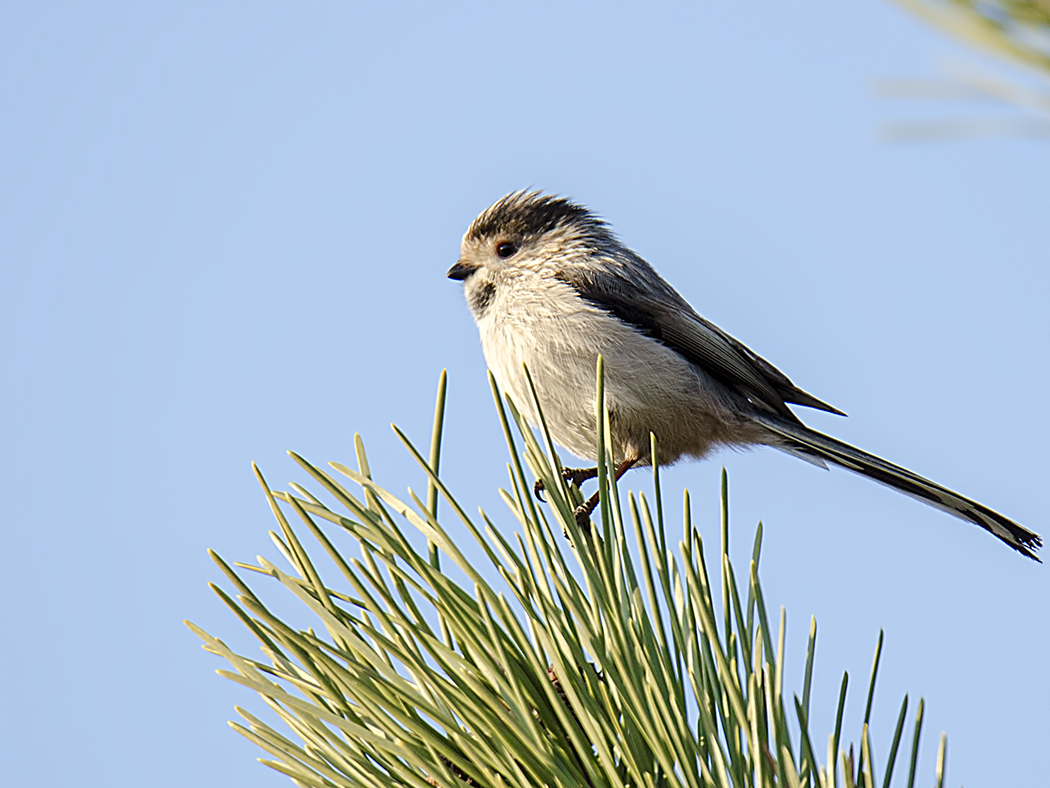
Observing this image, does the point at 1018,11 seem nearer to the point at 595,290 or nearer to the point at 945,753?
the point at 945,753

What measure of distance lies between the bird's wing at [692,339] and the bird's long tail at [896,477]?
163 millimetres

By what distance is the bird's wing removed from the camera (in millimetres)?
4703

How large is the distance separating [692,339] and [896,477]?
1.14m

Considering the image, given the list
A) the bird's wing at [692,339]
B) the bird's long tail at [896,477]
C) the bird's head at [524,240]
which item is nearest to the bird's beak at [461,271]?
the bird's head at [524,240]

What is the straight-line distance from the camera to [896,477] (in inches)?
157

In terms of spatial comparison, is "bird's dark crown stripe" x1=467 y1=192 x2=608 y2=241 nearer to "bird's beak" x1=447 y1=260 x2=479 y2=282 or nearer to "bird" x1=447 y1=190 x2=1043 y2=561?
"bird" x1=447 y1=190 x2=1043 y2=561

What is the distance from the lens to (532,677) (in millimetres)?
1747

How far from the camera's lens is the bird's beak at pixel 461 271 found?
16.6ft

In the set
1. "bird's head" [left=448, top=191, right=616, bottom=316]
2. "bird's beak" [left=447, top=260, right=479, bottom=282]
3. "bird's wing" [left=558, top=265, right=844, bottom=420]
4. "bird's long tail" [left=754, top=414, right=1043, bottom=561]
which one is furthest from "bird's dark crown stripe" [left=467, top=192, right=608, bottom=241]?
"bird's long tail" [left=754, top=414, right=1043, bottom=561]

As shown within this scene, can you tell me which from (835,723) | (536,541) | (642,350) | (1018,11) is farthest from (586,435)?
(1018,11)

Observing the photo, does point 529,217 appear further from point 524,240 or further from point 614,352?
point 614,352

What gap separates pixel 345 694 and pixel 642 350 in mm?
Answer: 2956

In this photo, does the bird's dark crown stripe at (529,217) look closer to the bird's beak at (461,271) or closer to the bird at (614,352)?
the bird at (614,352)

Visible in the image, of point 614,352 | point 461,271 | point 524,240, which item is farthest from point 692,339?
point 461,271
